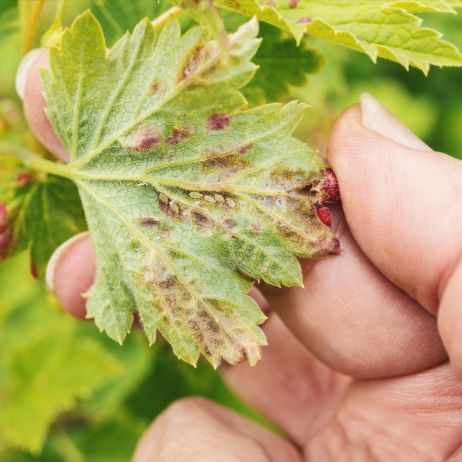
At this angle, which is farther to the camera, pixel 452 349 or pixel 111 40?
pixel 111 40

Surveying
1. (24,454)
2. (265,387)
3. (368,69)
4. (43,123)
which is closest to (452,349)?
(43,123)

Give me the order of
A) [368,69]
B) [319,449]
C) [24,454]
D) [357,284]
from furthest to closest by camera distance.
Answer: [368,69] < [24,454] < [319,449] < [357,284]

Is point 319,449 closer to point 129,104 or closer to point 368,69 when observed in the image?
point 129,104

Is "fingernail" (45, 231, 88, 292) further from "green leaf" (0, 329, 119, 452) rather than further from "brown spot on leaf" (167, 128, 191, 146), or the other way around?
"green leaf" (0, 329, 119, 452)

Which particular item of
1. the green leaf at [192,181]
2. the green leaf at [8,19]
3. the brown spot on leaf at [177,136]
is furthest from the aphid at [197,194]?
the green leaf at [8,19]

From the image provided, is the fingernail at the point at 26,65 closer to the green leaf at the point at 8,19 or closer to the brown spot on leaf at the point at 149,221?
the green leaf at the point at 8,19

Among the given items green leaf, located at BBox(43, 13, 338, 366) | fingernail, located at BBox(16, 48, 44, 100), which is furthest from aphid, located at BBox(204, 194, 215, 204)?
fingernail, located at BBox(16, 48, 44, 100)
